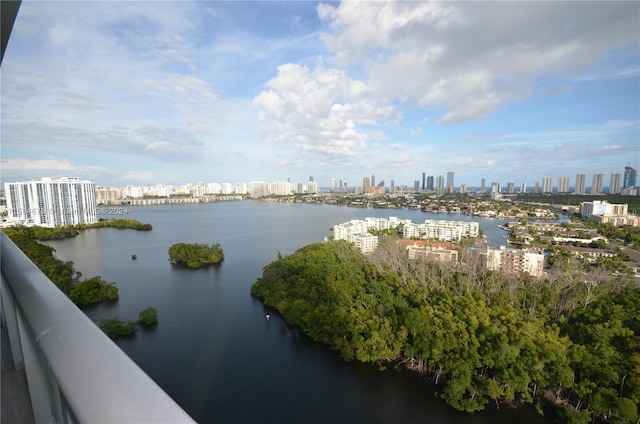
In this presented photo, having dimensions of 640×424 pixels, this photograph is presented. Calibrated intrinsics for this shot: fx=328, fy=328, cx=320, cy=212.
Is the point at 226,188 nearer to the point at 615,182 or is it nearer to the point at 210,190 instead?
the point at 210,190

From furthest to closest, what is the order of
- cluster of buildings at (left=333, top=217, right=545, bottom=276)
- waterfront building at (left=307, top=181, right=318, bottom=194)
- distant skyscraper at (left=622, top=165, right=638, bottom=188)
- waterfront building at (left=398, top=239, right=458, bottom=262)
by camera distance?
waterfront building at (left=307, top=181, right=318, bottom=194) → distant skyscraper at (left=622, top=165, right=638, bottom=188) → waterfront building at (left=398, top=239, right=458, bottom=262) → cluster of buildings at (left=333, top=217, right=545, bottom=276)

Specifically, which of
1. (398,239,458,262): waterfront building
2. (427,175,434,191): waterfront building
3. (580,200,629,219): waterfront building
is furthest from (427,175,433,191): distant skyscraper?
(398,239,458,262): waterfront building

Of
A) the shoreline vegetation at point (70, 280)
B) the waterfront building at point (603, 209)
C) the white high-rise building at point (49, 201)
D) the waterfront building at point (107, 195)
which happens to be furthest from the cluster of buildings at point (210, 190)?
the waterfront building at point (603, 209)

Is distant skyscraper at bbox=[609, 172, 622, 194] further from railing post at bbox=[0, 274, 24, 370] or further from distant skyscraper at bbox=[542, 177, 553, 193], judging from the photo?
railing post at bbox=[0, 274, 24, 370]

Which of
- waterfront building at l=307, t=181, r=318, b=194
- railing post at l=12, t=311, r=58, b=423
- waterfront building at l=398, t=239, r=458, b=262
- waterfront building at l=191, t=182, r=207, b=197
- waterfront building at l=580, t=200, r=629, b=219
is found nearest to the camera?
railing post at l=12, t=311, r=58, b=423

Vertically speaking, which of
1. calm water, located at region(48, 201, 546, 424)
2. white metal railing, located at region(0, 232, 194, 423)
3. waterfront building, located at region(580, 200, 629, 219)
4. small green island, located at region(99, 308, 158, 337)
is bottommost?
calm water, located at region(48, 201, 546, 424)

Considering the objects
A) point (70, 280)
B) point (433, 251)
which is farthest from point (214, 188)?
point (433, 251)

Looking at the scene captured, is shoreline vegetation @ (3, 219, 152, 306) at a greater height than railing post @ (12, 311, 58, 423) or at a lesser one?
lesser
